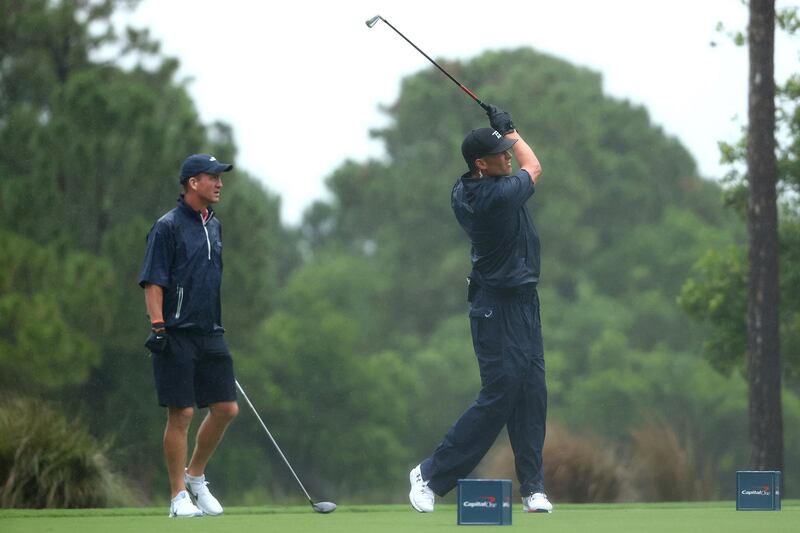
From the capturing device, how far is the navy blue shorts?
27.7ft

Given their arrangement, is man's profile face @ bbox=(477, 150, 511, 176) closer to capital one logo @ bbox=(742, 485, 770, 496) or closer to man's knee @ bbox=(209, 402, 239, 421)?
man's knee @ bbox=(209, 402, 239, 421)

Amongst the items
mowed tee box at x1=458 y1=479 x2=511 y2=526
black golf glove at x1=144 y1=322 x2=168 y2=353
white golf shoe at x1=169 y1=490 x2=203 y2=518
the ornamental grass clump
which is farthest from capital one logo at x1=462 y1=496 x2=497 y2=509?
the ornamental grass clump

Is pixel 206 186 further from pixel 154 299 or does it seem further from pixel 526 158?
pixel 526 158

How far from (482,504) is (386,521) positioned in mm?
733

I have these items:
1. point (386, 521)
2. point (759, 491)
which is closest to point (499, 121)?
point (386, 521)

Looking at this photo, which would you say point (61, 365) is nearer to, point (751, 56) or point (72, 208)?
point (72, 208)

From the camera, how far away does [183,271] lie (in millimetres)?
8430

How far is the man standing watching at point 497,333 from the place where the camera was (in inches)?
333

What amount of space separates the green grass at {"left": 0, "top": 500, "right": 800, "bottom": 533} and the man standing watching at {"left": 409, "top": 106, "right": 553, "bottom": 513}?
0.75ft

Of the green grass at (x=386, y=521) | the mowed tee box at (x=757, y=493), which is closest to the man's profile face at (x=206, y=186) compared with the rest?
the green grass at (x=386, y=521)

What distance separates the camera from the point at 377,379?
158ft

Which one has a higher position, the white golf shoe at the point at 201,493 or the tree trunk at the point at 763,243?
the tree trunk at the point at 763,243

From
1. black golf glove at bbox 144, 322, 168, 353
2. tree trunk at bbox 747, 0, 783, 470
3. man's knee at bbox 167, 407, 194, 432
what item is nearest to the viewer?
black golf glove at bbox 144, 322, 168, 353

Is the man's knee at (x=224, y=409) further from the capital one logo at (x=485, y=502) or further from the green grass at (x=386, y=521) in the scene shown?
the capital one logo at (x=485, y=502)
